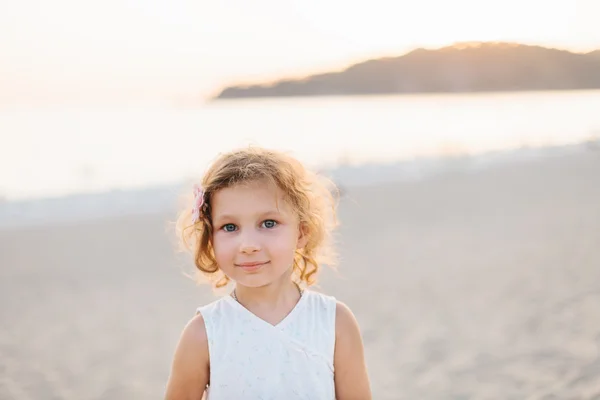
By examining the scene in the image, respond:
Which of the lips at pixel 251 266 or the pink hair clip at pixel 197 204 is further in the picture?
the pink hair clip at pixel 197 204

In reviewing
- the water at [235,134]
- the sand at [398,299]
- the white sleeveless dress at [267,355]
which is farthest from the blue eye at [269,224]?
the water at [235,134]

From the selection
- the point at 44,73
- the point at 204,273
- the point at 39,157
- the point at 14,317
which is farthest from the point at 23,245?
the point at 44,73

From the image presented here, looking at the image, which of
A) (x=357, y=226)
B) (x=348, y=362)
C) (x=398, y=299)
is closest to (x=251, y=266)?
A: (x=348, y=362)

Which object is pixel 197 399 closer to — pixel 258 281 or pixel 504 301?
pixel 258 281

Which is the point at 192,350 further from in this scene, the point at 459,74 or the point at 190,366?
the point at 459,74

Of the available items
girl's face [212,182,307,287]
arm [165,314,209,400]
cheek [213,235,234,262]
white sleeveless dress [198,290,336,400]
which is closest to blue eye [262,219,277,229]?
girl's face [212,182,307,287]

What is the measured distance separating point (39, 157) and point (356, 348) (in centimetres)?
1378

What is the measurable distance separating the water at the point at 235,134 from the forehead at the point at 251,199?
9.02 m

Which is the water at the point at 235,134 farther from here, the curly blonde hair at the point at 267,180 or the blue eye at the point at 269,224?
the blue eye at the point at 269,224

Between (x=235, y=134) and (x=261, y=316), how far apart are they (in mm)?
19183

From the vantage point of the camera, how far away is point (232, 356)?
223 cm

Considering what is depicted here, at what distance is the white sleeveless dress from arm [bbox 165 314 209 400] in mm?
30

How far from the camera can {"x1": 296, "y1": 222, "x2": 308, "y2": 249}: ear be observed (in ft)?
7.92

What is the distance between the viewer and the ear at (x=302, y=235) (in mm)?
2414
